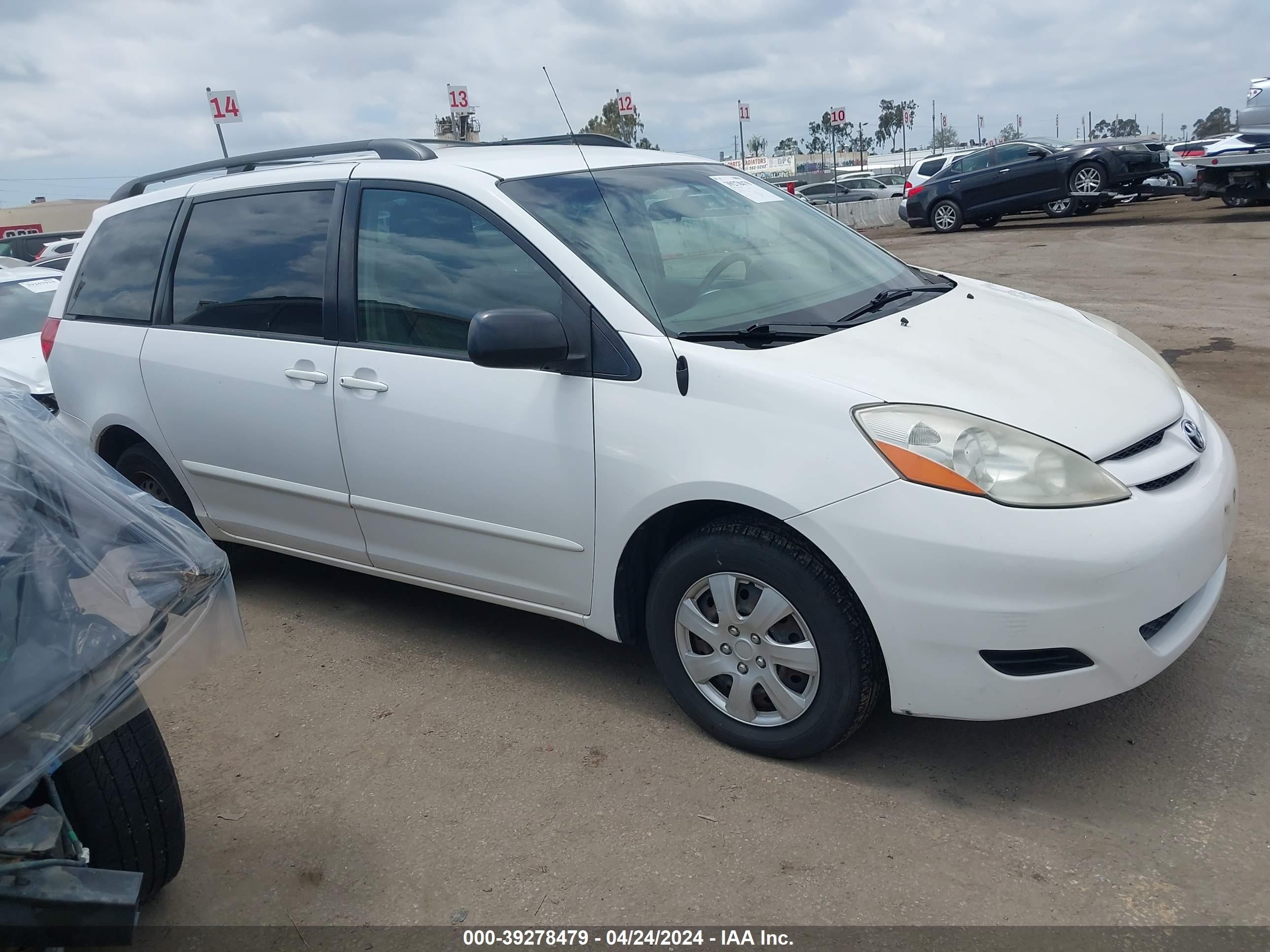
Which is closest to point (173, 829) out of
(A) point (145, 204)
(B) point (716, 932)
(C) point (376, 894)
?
(C) point (376, 894)

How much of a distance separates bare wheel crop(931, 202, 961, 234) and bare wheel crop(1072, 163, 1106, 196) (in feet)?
6.47

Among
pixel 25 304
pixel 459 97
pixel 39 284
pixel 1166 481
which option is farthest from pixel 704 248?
pixel 459 97

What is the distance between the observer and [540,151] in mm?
3922

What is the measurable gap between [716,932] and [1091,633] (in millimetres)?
1162

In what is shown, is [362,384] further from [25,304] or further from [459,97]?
[459,97]

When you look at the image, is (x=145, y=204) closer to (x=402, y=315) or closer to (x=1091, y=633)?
(x=402, y=315)

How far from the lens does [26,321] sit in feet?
25.2

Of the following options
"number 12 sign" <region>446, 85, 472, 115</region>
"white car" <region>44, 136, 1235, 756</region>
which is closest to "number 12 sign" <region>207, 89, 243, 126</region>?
"number 12 sign" <region>446, 85, 472, 115</region>

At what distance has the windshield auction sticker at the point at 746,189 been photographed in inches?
159

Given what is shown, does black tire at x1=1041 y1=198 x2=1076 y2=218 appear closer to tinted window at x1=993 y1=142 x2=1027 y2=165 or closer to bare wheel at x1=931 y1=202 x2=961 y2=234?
tinted window at x1=993 y1=142 x2=1027 y2=165

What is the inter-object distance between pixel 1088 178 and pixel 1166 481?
17.2m

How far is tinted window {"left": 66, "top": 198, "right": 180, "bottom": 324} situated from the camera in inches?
179

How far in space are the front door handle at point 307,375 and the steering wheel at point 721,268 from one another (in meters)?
1.38

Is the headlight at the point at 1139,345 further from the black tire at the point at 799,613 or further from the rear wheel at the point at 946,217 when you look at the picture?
the rear wheel at the point at 946,217
